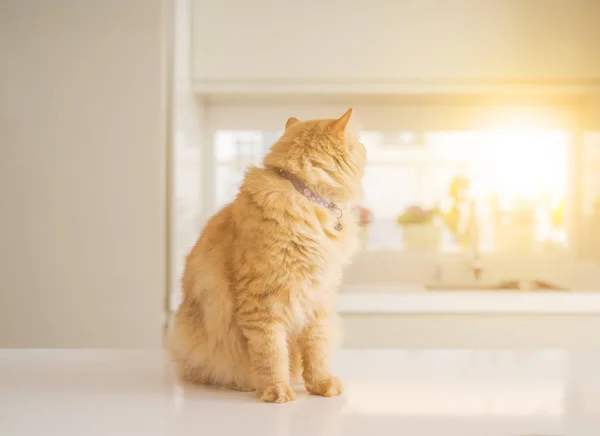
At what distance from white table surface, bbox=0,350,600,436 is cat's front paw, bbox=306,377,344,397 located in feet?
0.05

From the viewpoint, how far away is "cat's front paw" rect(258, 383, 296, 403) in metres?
0.86

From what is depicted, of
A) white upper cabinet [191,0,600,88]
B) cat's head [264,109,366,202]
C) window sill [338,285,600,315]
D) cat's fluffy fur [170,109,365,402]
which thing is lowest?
window sill [338,285,600,315]

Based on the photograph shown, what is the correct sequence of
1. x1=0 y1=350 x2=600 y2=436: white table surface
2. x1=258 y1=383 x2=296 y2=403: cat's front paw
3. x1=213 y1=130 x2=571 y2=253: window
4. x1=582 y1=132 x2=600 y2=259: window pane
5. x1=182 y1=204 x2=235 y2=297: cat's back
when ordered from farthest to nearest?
x1=213 y1=130 x2=571 y2=253: window < x1=582 y1=132 x2=600 y2=259: window pane < x1=182 y1=204 x2=235 y2=297: cat's back < x1=258 y1=383 x2=296 y2=403: cat's front paw < x1=0 y1=350 x2=600 y2=436: white table surface

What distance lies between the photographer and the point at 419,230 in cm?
295

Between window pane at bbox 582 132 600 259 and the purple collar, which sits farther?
window pane at bbox 582 132 600 259

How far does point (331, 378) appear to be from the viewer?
0.91m

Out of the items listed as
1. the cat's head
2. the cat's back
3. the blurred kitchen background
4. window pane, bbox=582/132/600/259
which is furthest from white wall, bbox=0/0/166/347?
window pane, bbox=582/132/600/259

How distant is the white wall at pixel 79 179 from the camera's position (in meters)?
2.22

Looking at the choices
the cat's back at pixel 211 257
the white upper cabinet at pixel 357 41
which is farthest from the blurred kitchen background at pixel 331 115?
the cat's back at pixel 211 257

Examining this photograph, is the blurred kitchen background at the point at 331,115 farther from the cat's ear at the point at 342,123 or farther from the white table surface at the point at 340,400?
the cat's ear at the point at 342,123

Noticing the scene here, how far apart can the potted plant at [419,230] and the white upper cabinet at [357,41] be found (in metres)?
0.76

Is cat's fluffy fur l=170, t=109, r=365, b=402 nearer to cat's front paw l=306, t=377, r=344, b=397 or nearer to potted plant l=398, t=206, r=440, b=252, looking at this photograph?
cat's front paw l=306, t=377, r=344, b=397

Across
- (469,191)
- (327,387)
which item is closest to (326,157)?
(327,387)

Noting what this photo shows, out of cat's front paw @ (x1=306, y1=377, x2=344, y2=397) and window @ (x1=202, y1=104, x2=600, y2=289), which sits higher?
window @ (x1=202, y1=104, x2=600, y2=289)
